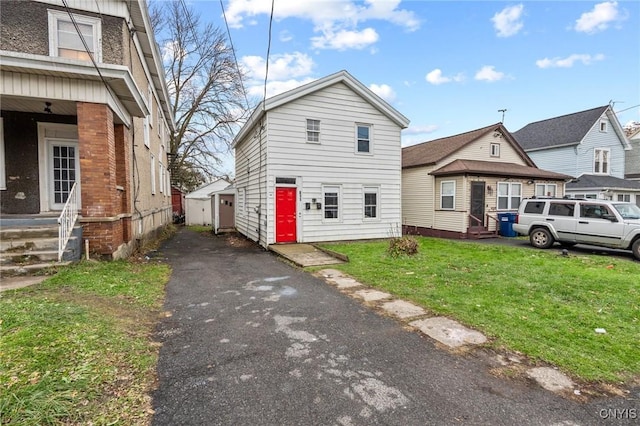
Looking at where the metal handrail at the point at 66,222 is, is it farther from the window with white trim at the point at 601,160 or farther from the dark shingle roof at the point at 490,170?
the window with white trim at the point at 601,160

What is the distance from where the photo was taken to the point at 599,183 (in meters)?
21.3

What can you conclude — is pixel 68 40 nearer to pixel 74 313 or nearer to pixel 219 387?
pixel 74 313

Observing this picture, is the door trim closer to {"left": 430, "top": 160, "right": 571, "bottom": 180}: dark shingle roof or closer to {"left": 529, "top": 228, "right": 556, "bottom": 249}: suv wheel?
{"left": 430, "top": 160, "right": 571, "bottom": 180}: dark shingle roof

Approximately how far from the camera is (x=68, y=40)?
8484 mm

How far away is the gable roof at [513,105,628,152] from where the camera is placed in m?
22.5

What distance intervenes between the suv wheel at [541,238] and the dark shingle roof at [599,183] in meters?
13.1

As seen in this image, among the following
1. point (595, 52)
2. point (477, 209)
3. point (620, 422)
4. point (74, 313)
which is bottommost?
point (620, 422)

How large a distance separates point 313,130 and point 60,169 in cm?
811

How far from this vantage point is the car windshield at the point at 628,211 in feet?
33.0

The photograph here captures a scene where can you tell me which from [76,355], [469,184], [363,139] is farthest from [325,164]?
[76,355]

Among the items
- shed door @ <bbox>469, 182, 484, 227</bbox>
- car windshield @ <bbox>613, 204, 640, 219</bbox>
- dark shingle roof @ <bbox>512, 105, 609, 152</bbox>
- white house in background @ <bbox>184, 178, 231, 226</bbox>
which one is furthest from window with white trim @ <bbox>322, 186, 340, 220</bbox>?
dark shingle roof @ <bbox>512, 105, 609, 152</bbox>

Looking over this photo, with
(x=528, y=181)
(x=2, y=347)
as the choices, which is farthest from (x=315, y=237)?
(x=528, y=181)

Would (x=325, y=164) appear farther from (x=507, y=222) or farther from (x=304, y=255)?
(x=507, y=222)

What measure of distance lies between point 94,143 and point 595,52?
17.3m
